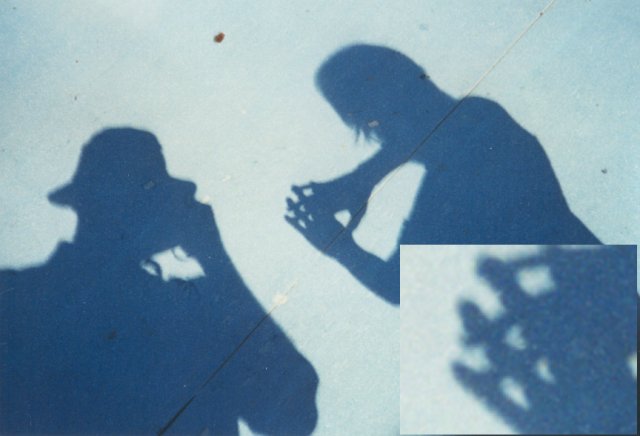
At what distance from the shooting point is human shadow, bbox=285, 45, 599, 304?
2.50m

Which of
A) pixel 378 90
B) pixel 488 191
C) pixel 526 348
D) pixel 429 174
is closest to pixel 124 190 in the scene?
pixel 378 90

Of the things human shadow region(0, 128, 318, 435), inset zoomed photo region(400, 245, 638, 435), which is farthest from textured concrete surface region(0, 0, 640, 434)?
inset zoomed photo region(400, 245, 638, 435)

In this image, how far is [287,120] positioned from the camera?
2627 millimetres

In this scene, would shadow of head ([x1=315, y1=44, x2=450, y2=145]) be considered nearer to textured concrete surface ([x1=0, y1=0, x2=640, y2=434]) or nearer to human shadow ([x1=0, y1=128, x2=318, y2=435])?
textured concrete surface ([x1=0, y1=0, x2=640, y2=434])

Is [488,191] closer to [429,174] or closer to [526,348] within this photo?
[429,174]

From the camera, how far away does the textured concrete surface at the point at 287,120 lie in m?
2.45

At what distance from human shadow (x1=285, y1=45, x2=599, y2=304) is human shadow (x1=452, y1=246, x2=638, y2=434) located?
487 mm

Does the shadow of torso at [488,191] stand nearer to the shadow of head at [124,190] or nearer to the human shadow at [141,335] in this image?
the human shadow at [141,335]

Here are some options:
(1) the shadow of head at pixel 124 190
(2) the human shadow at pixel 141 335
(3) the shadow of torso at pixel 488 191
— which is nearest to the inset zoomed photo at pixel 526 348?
(3) the shadow of torso at pixel 488 191

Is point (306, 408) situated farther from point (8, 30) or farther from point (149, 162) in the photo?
point (8, 30)

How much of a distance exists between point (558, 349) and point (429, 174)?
3.47 ft

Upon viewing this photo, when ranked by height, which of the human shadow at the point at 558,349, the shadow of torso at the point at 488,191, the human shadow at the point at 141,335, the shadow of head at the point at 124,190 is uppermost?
the shadow of head at the point at 124,190

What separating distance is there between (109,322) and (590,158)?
2721 millimetres

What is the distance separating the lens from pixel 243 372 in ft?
7.93
